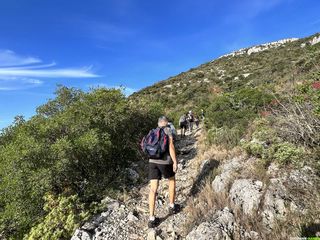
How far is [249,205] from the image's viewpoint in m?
5.05

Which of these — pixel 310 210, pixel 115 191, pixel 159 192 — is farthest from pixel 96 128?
pixel 310 210

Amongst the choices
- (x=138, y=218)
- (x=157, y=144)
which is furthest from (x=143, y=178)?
(x=157, y=144)

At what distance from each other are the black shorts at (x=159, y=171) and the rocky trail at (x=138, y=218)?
803mm

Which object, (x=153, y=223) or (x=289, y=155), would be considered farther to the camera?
(x=289, y=155)

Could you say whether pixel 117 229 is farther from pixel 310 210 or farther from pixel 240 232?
pixel 310 210

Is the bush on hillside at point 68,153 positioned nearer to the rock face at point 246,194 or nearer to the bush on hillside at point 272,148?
the rock face at point 246,194

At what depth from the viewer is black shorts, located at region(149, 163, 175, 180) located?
564cm

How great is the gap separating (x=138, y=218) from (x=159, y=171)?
3.68ft

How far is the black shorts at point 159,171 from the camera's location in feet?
18.5

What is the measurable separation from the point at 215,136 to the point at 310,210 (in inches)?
193

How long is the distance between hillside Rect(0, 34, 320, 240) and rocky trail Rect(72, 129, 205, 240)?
0.8 inches

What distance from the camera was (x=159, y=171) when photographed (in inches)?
224

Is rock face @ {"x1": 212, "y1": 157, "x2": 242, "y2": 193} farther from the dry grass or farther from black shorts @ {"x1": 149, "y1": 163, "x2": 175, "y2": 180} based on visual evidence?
black shorts @ {"x1": 149, "y1": 163, "x2": 175, "y2": 180}

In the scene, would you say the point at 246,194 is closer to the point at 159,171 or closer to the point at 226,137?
the point at 159,171
